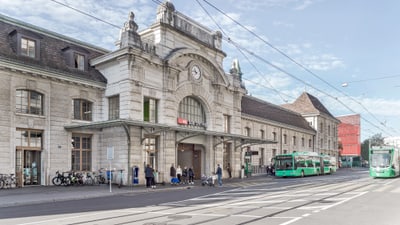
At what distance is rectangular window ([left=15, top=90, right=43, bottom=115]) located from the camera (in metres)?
24.5

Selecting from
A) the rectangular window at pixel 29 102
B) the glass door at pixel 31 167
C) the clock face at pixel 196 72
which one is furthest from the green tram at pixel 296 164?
the rectangular window at pixel 29 102

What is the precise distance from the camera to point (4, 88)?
23.4 metres

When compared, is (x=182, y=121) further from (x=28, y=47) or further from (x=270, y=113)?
(x=270, y=113)

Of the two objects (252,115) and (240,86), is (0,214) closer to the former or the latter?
(240,86)

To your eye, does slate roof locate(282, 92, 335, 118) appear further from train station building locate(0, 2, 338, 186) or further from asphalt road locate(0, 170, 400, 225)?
asphalt road locate(0, 170, 400, 225)

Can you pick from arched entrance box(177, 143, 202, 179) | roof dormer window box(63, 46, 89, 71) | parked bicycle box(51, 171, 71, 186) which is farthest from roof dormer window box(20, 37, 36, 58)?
arched entrance box(177, 143, 202, 179)

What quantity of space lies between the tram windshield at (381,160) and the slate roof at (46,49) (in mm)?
25440

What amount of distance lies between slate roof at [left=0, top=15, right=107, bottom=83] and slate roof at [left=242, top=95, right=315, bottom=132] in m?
22.3

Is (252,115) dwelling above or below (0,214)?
above

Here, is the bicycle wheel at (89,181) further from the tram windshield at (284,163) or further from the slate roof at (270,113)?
the slate roof at (270,113)

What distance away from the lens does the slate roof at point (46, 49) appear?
79.5ft

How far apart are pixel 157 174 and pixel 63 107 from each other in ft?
27.7

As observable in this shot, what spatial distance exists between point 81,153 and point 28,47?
802 centimetres

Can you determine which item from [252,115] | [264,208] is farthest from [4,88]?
[252,115]
